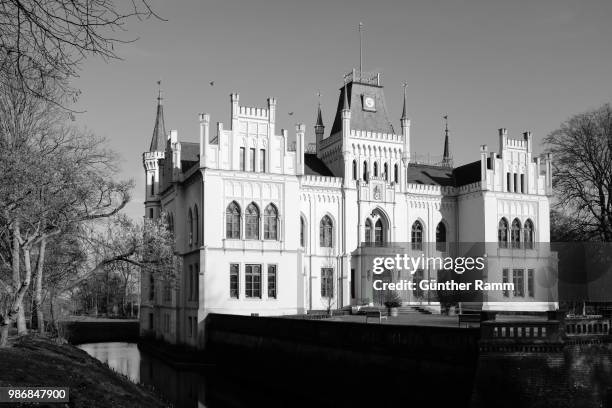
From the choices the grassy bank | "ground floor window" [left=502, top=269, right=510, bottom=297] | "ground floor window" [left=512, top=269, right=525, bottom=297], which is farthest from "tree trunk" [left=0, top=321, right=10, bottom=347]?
"ground floor window" [left=512, top=269, right=525, bottom=297]

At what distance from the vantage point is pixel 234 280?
44.2 metres

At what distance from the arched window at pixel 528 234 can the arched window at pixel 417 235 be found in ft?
24.4

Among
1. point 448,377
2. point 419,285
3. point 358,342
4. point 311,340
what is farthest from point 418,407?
point 419,285

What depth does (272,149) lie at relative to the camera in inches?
1791

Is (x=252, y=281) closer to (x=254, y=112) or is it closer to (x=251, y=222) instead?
(x=251, y=222)

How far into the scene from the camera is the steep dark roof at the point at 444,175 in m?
54.7

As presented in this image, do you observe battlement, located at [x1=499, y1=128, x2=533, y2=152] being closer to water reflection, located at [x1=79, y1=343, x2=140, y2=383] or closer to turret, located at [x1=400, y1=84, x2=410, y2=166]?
turret, located at [x1=400, y1=84, x2=410, y2=166]

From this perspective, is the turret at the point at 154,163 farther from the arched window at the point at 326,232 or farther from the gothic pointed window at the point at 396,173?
the gothic pointed window at the point at 396,173

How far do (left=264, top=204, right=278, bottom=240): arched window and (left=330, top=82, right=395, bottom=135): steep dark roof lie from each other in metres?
10.6

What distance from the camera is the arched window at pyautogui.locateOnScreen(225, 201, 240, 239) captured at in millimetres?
44375

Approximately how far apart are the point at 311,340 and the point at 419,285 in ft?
76.1

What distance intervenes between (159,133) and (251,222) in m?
20.9

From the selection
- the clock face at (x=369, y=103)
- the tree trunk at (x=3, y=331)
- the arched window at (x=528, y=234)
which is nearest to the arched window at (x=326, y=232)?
the clock face at (x=369, y=103)

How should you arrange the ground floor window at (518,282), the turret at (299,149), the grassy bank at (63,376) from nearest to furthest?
the grassy bank at (63,376) → the turret at (299,149) → the ground floor window at (518,282)
